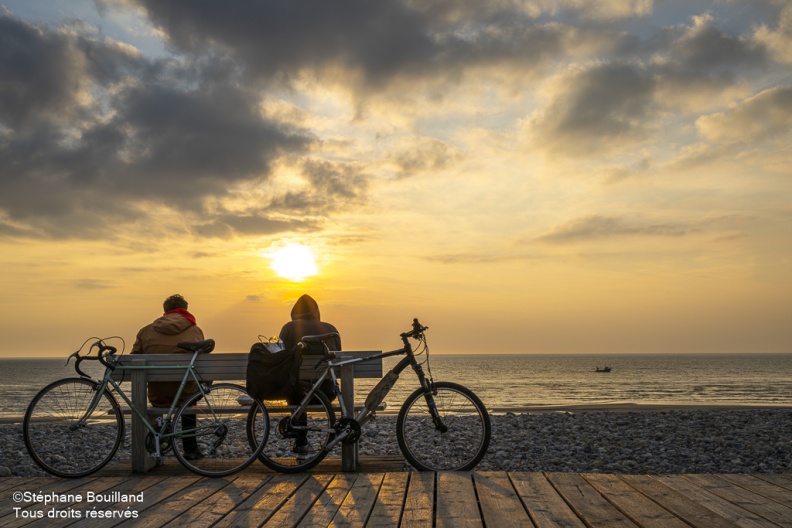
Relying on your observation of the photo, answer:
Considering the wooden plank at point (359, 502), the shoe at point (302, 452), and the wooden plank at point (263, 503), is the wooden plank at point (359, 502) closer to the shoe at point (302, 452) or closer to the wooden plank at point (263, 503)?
the wooden plank at point (263, 503)

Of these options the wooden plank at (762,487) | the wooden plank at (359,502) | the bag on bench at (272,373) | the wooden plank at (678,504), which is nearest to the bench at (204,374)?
the bag on bench at (272,373)

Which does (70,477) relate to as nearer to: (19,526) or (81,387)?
(81,387)

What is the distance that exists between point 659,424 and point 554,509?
1435 centimetres

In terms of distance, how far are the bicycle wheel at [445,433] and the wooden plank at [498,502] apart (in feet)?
1.12

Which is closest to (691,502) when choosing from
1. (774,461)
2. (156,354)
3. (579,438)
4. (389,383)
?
(389,383)

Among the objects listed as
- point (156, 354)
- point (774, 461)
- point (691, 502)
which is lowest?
point (774, 461)

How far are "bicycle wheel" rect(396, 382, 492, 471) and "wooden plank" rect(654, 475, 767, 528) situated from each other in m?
1.70

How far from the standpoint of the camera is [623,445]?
48.8 feet

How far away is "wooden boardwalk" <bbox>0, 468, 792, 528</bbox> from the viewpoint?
492 cm

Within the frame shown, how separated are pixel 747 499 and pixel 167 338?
6143 millimetres

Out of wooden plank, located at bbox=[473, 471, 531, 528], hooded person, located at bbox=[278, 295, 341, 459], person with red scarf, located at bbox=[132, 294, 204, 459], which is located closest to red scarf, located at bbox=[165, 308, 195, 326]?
person with red scarf, located at bbox=[132, 294, 204, 459]

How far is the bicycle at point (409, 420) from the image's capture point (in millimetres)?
6918

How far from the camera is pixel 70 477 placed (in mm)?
6809

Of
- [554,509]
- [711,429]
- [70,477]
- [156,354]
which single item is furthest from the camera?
[711,429]
